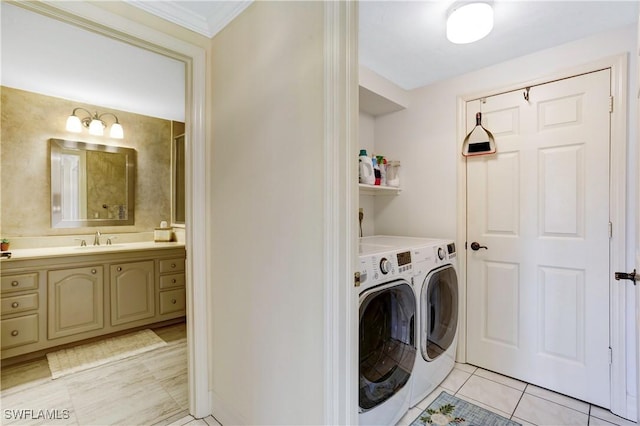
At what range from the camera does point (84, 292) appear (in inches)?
103

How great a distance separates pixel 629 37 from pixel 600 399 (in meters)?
2.16

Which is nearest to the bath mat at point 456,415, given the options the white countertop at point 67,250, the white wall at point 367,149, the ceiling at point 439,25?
the white wall at point 367,149

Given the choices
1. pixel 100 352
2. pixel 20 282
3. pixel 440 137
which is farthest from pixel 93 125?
pixel 440 137

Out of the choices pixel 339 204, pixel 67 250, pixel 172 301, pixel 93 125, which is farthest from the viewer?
pixel 172 301

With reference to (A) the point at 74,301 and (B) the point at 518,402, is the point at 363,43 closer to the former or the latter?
(B) the point at 518,402

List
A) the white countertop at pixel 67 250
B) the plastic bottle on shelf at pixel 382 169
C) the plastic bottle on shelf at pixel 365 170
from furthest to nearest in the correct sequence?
1. the plastic bottle on shelf at pixel 382 169
2. the white countertop at pixel 67 250
3. the plastic bottle on shelf at pixel 365 170

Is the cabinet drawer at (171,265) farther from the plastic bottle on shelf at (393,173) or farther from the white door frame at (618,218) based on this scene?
the white door frame at (618,218)

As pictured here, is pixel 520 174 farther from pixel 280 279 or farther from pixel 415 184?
pixel 280 279

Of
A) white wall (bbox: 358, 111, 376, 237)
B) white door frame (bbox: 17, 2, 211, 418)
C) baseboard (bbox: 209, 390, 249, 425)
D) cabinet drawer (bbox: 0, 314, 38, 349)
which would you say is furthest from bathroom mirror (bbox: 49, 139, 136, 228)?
white wall (bbox: 358, 111, 376, 237)

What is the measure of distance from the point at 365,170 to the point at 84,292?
266 cm

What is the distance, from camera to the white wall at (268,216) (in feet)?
3.77

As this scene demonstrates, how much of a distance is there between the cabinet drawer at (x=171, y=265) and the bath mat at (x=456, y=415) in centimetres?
265

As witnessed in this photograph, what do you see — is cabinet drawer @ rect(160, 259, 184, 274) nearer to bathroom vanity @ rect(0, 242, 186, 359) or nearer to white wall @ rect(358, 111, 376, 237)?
bathroom vanity @ rect(0, 242, 186, 359)

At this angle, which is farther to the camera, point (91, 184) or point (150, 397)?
point (91, 184)
